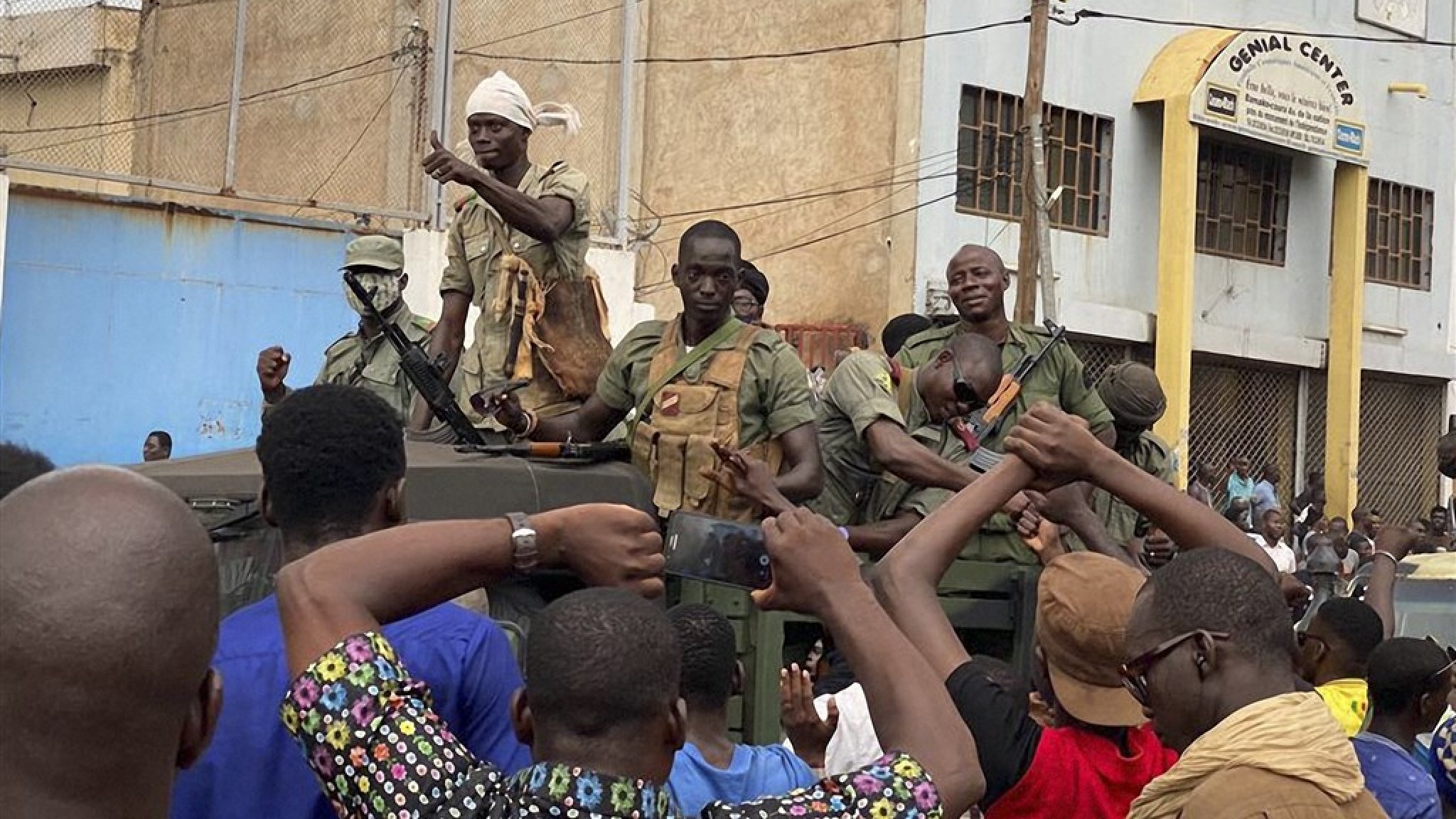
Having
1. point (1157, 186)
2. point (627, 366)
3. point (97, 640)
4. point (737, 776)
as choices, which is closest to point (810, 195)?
point (1157, 186)

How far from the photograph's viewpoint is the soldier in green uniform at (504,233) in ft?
19.1

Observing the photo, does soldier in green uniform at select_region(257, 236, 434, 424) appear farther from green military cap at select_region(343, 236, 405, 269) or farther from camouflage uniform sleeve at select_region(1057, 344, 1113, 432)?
camouflage uniform sleeve at select_region(1057, 344, 1113, 432)

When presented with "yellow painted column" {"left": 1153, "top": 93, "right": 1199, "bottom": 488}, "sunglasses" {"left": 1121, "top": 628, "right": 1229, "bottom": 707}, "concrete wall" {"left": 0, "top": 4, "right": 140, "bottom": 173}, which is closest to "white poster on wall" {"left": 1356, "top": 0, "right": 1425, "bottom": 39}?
"yellow painted column" {"left": 1153, "top": 93, "right": 1199, "bottom": 488}

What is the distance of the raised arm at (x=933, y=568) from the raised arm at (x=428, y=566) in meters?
0.54

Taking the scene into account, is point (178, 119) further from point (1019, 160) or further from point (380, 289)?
point (380, 289)

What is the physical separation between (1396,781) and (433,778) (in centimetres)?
225

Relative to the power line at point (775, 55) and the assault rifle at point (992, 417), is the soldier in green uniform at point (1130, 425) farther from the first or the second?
the power line at point (775, 55)

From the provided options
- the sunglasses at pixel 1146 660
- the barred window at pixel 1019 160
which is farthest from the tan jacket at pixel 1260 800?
the barred window at pixel 1019 160

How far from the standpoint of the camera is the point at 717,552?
374cm

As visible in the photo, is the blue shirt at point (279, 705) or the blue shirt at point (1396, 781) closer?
the blue shirt at point (279, 705)

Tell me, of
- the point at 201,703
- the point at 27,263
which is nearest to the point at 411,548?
the point at 201,703

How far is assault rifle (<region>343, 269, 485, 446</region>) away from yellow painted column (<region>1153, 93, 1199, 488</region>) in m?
15.7

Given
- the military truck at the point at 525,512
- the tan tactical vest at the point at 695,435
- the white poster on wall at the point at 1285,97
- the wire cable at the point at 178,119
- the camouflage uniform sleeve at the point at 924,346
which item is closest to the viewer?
the military truck at the point at 525,512

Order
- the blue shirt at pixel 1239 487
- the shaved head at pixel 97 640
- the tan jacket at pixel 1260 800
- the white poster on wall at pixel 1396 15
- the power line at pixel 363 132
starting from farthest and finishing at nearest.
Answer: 1. the white poster on wall at pixel 1396 15
2. the blue shirt at pixel 1239 487
3. the power line at pixel 363 132
4. the tan jacket at pixel 1260 800
5. the shaved head at pixel 97 640
